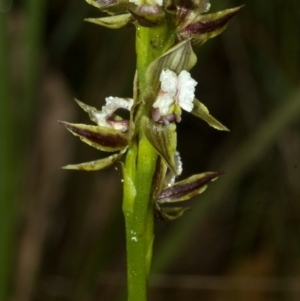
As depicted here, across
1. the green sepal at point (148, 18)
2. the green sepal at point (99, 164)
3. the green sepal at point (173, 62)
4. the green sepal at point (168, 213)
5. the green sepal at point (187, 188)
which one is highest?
the green sepal at point (148, 18)

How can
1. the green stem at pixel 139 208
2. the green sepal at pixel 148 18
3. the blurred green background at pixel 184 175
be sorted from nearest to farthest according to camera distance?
the green sepal at pixel 148 18 → the green stem at pixel 139 208 → the blurred green background at pixel 184 175

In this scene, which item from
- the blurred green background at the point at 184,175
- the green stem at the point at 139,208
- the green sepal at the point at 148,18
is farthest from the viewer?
the blurred green background at the point at 184,175

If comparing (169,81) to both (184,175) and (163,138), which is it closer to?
(163,138)

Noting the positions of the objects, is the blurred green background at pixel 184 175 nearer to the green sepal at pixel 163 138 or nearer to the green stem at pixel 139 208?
the green stem at pixel 139 208

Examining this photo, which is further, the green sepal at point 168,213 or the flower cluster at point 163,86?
the green sepal at point 168,213

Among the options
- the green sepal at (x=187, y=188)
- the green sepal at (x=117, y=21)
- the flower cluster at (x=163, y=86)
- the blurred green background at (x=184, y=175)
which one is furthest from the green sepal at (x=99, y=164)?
the blurred green background at (x=184, y=175)

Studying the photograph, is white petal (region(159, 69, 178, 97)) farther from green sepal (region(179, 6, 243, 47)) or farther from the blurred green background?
the blurred green background

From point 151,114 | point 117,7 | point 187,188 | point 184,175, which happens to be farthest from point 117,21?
point 184,175
